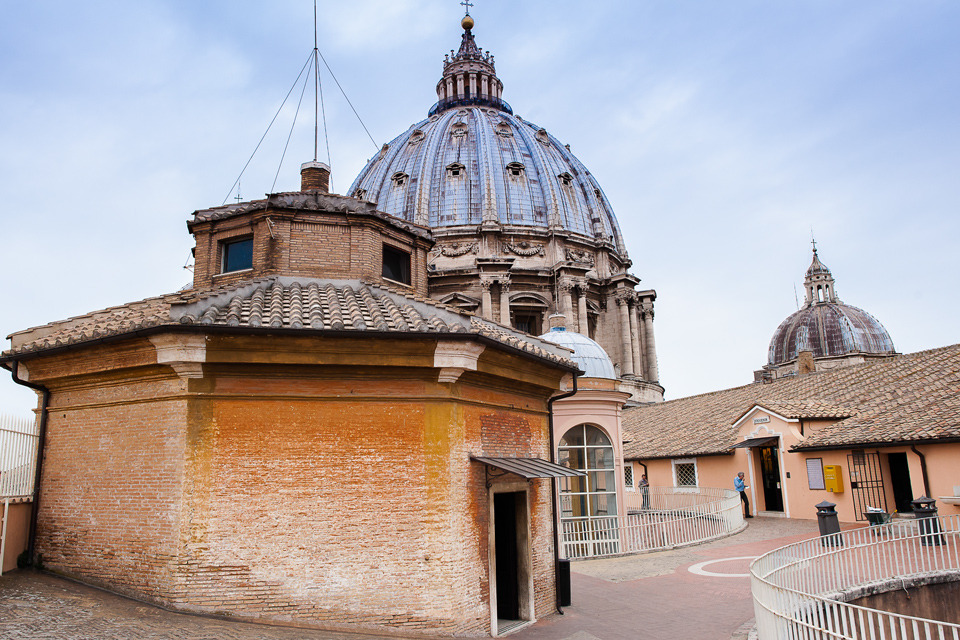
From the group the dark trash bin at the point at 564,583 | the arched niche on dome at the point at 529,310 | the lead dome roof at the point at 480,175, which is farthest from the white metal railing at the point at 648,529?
the lead dome roof at the point at 480,175

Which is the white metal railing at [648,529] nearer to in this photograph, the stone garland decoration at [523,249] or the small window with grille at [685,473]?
the small window with grille at [685,473]

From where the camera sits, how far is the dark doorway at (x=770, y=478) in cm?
2572

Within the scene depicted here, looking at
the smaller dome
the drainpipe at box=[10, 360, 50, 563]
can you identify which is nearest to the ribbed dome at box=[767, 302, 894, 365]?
the smaller dome

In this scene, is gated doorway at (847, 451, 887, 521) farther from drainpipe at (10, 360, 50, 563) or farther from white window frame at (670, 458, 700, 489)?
drainpipe at (10, 360, 50, 563)

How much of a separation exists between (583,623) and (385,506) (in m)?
4.32

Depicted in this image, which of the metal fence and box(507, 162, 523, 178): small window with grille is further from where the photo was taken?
box(507, 162, 523, 178): small window with grille

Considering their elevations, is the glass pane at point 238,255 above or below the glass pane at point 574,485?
above

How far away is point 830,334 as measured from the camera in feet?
229

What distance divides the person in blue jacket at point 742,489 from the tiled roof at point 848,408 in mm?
1620

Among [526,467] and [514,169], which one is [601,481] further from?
[514,169]

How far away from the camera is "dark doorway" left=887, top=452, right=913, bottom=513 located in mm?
21188

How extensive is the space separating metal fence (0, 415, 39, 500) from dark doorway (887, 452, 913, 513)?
70.5 feet

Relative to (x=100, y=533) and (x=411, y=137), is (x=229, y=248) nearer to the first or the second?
(x=100, y=533)

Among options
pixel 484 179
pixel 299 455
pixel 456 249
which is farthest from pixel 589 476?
pixel 484 179
